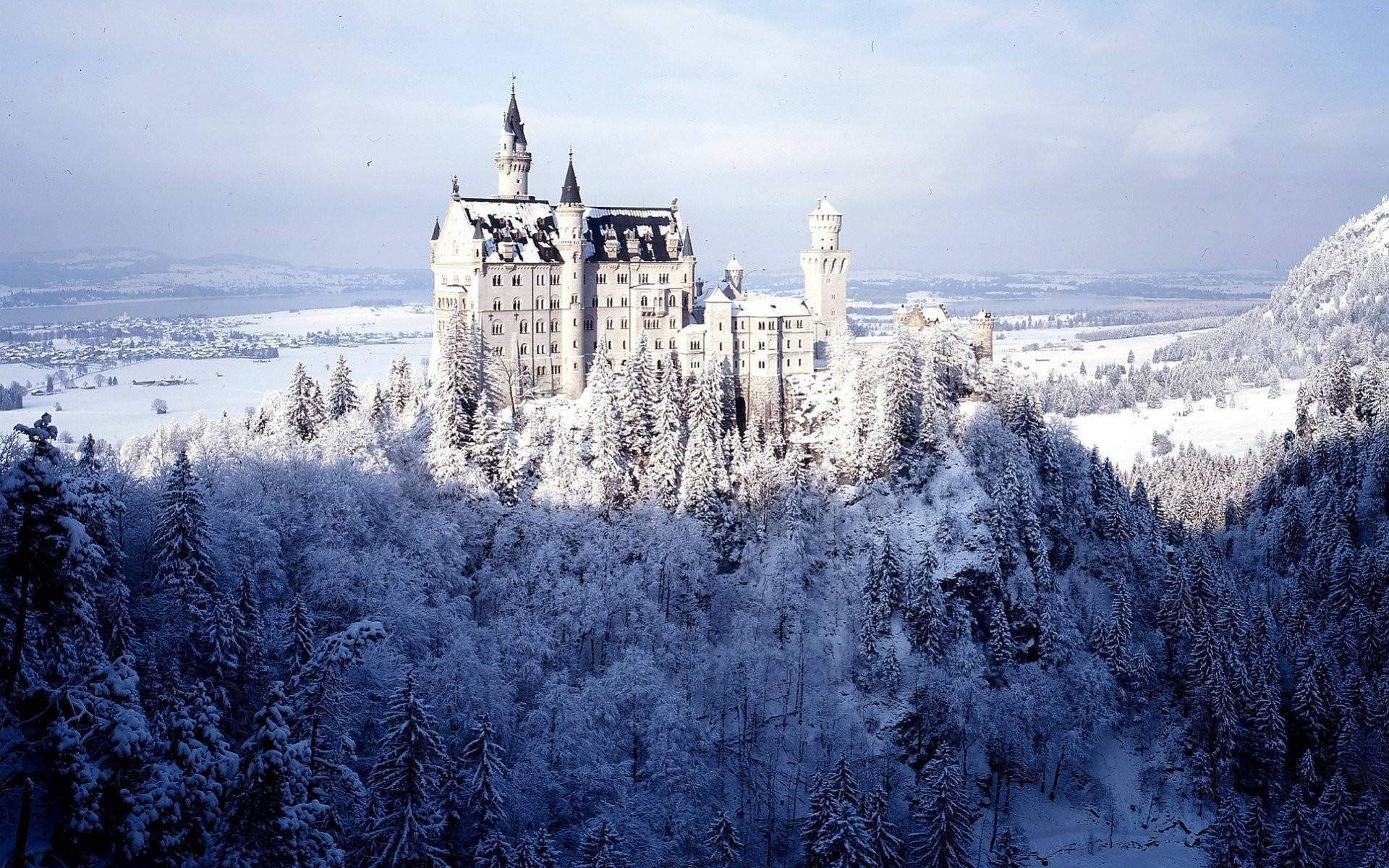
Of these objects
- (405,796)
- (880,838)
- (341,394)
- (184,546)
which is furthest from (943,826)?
(341,394)

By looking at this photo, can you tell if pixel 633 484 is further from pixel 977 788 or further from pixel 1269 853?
pixel 1269 853

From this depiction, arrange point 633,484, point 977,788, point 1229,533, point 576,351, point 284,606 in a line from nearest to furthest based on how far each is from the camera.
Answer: point 284,606, point 977,788, point 633,484, point 576,351, point 1229,533

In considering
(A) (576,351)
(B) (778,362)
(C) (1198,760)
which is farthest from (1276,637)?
(A) (576,351)

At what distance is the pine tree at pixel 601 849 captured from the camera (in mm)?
49869

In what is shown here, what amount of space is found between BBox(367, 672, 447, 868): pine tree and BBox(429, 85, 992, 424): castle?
49823 millimetres

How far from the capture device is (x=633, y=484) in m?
84.3

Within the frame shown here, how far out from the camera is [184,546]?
54.6 metres

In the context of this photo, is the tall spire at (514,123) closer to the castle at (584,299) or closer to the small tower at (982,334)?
the castle at (584,299)

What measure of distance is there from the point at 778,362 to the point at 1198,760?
1775 inches

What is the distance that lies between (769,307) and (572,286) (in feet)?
56.5

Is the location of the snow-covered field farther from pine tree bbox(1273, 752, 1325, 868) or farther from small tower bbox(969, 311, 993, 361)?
pine tree bbox(1273, 752, 1325, 868)

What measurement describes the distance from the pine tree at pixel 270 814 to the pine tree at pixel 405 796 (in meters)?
8.86

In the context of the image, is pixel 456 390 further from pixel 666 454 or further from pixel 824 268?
pixel 824 268

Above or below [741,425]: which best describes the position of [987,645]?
below
